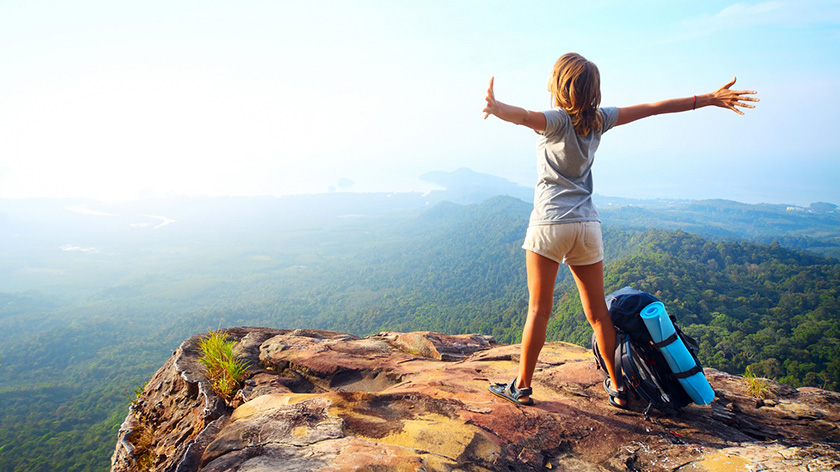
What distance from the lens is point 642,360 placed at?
313cm

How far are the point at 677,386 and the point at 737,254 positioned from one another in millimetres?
65333

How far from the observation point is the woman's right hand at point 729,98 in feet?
9.62

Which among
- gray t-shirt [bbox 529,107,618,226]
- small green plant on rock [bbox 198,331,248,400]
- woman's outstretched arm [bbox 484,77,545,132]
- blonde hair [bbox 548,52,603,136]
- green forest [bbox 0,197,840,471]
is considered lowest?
green forest [bbox 0,197,840,471]

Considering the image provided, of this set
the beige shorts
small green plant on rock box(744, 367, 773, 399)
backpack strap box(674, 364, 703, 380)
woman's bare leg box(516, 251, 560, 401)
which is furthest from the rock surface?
the beige shorts

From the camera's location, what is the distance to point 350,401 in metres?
3.09

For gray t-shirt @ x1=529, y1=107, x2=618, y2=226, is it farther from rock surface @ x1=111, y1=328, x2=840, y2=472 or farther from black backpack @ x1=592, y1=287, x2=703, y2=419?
rock surface @ x1=111, y1=328, x2=840, y2=472

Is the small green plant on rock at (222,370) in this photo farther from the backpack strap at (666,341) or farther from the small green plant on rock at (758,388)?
the small green plant on rock at (758,388)

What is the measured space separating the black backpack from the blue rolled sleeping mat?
3 centimetres

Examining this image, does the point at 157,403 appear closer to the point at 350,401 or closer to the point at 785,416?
the point at 350,401

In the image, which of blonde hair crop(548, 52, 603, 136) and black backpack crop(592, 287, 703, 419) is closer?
blonde hair crop(548, 52, 603, 136)

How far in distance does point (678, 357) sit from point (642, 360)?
9.9 inches

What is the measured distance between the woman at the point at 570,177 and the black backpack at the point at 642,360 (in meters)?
0.13

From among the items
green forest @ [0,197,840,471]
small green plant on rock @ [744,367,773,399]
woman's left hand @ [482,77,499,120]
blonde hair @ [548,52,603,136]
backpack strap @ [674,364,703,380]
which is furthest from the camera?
green forest @ [0,197,840,471]

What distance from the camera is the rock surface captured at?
2422 mm
